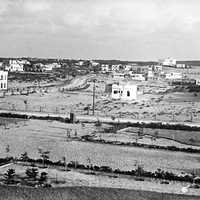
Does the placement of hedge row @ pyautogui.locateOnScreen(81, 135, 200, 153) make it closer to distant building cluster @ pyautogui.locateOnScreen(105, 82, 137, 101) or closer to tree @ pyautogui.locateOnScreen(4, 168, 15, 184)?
tree @ pyautogui.locateOnScreen(4, 168, 15, 184)

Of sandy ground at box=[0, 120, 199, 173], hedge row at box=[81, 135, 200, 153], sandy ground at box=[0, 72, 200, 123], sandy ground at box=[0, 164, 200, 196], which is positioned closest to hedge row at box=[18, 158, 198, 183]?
sandy ground at box=[0, 164, 200, 196]

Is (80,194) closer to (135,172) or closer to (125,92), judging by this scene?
(135,172)

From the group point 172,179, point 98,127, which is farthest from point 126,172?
point 98,127

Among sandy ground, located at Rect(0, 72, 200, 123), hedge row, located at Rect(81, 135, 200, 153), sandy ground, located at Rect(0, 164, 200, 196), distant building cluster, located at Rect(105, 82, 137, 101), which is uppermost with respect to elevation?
distant building cluster, located at Rect(105, 82, 137, 101)

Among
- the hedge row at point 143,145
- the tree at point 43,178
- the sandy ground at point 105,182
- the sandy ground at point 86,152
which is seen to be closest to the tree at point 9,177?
the sandy ground at point 105,182

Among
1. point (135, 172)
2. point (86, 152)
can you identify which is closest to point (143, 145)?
point (86, 152)

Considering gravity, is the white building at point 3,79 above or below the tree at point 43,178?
above

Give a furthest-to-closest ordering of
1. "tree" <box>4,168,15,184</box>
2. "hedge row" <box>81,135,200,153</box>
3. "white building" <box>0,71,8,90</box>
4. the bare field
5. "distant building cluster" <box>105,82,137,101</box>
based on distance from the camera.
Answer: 1. "white building" <box>0,71,8,90</box>
2. "distant building cluster" <box>105,82,137,101</box>
3. "hedge row" <box>81,135,200,153</box>
4. "tree" <box>4,168,15,184</box>
5. the bare field

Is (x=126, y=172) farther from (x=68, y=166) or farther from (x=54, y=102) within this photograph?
(x=54, y=102)

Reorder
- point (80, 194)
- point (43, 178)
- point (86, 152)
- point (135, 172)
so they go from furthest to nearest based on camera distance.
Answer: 1. point (86, 152)
2. point (135, 172)
3. point (43, 178)
4. point (80, 194)

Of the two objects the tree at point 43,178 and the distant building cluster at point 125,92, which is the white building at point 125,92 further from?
the tree at point 43,178

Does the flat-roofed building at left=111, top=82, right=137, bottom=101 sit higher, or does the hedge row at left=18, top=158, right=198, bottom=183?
the flat-roofed building at left=111, top=82, right=137, bottom=101
